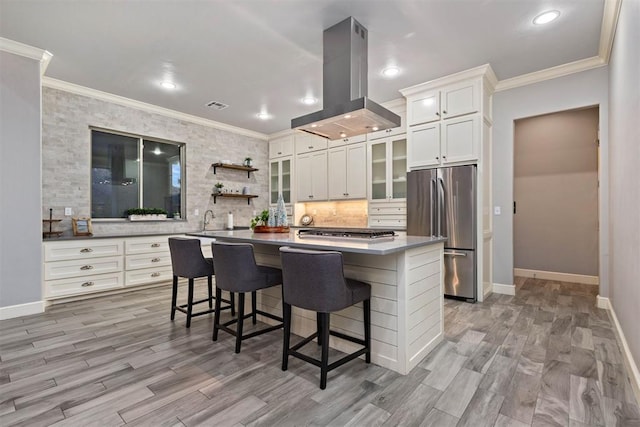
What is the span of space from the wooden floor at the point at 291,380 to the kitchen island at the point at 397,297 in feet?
0.46

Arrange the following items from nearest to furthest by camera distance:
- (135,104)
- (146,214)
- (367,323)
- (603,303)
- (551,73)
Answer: (367,323)
(603,303)
(551,73)
(135,104)
(146,214)

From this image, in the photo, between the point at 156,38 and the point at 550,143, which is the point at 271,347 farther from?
the point at 550,143

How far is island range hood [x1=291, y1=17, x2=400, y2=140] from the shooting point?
2.77 m

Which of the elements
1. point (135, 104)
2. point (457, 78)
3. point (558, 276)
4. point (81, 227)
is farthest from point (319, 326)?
point (558, 276)

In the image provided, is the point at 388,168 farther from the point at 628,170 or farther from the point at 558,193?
the point at 628,170

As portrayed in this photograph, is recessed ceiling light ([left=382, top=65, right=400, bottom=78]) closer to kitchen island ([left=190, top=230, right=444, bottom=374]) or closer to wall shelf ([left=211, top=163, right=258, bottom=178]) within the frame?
kitchen island ([left=190, top=230, right=444, bottom=374])

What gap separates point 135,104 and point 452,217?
4886mm

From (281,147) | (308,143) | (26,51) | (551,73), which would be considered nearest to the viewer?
(26,51)

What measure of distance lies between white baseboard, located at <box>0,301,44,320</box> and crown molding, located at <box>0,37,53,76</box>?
8.54 ft

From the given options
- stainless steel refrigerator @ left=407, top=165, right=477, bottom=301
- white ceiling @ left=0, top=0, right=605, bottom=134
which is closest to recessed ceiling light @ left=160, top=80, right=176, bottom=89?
white ceiling @ left=0, top=0, right=605, bottom=134

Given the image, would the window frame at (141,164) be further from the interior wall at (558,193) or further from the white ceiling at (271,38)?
the interior wall at (558,193)

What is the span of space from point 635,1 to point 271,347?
134 inches

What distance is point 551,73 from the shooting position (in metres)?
3.81

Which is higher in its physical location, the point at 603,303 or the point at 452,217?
the point at 452,217
